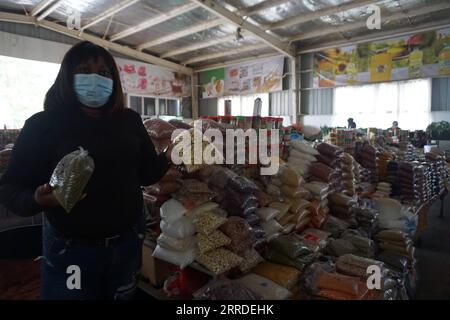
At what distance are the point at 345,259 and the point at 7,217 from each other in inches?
110

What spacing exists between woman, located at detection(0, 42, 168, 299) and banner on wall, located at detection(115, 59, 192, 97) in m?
7.55

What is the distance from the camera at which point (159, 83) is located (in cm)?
923

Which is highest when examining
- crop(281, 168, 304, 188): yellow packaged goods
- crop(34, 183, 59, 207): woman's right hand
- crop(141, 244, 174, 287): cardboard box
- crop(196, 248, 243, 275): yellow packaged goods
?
crop(34, 183, 59, 207): woman's right hand

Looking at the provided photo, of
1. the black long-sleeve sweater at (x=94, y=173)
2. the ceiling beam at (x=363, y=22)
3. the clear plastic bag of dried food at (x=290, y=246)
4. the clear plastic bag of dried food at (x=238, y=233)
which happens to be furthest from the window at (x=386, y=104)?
the black long-sleeve sweater at (x=94, y=173)

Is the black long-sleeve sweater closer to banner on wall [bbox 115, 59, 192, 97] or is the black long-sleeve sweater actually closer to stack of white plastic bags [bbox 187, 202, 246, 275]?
stack of white plastic bags [bbox 187, 202, 246, 275]

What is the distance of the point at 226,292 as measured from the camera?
1.30 metres

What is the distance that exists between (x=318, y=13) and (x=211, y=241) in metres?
5.35

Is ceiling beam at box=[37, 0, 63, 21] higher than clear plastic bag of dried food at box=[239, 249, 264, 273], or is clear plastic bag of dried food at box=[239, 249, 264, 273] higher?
ceiling beam at box=[37, 0, 63, 21]

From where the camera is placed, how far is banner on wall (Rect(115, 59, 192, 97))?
8391 mm

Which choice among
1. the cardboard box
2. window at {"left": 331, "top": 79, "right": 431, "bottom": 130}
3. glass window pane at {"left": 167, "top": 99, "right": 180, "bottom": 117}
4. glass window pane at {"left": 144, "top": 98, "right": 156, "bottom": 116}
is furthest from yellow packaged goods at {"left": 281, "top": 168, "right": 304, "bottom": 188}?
glass window pane at {"left": 167, "top": 99, "right": 180, "bottom": 117}

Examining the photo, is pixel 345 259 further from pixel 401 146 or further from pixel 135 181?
pixel 401 146

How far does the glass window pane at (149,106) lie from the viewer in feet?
29.7

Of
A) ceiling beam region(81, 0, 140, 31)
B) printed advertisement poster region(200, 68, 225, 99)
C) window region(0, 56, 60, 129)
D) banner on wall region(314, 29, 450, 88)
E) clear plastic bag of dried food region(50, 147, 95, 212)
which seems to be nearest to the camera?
clear plastic bag of dried food region(50, 147, 95, 212)

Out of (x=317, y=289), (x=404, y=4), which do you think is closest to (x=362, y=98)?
(x=404, y=4)
